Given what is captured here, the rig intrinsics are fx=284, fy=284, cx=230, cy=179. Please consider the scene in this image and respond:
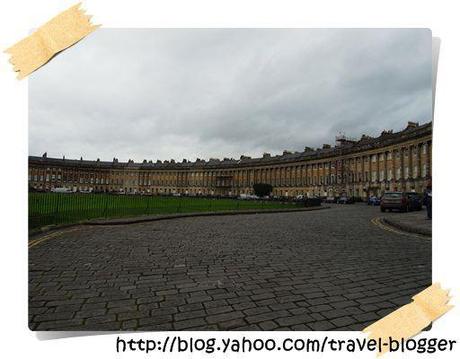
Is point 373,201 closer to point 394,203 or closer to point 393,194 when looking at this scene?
point 394,203

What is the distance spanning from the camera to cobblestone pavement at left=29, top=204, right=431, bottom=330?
2941mm

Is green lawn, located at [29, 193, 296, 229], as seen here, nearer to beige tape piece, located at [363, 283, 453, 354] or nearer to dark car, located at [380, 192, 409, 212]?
beige tape piece, located at [363, 283, 453, 354]

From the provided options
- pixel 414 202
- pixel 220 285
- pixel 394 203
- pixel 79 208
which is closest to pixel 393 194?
pixel 394 203

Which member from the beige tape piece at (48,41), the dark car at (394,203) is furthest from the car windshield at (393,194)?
the beige tape piece at (48,41)

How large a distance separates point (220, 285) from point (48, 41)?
3.54 meters

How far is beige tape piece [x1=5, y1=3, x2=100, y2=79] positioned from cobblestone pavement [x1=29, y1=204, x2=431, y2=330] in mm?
2404

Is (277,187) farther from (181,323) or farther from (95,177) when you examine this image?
(181,323)

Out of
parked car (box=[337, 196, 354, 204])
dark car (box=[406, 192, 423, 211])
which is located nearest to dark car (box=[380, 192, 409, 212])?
dark car (box=[406, 192, 423, 211])

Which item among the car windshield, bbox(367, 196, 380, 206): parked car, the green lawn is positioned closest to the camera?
the green lawn

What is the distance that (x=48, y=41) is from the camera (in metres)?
2.54

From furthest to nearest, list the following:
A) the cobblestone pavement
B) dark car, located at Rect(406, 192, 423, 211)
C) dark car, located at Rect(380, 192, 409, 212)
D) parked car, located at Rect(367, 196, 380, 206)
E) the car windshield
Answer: parked car, located at Rect(367, 196, 380, 206), dark car, located at Rect(380, 192, 409, 212), dark car, located at Rect(406, 192, 423, 211), the car windshield, the cobblestone pavement

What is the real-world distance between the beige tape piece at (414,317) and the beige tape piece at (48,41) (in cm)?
387

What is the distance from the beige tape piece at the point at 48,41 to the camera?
255cm

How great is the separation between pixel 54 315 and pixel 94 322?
475mm
